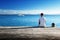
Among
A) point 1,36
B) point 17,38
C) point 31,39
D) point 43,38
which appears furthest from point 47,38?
point 1,36

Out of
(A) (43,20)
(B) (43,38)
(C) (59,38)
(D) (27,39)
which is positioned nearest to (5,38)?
(D) (27,39)

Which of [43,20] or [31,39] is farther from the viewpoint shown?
[43,20]

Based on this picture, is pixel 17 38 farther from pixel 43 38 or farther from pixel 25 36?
pixel 43 38

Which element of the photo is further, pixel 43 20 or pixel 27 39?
pixel 43 20

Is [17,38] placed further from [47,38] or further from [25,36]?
[47,38]

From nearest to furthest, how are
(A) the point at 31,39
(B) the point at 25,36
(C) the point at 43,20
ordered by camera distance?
(A) the point at 31,39
(B) the point at 25,36
(C) the point at 43,20

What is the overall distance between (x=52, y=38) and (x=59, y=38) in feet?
0.46

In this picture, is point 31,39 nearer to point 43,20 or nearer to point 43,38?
point 43,38

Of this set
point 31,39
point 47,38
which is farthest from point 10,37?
point 47,38

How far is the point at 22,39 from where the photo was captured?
414cm

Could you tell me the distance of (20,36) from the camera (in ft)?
14.4

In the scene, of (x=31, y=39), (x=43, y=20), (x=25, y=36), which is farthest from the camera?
(x=43, y=20)

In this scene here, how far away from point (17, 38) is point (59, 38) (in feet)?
2.79

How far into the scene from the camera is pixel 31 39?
412cm
